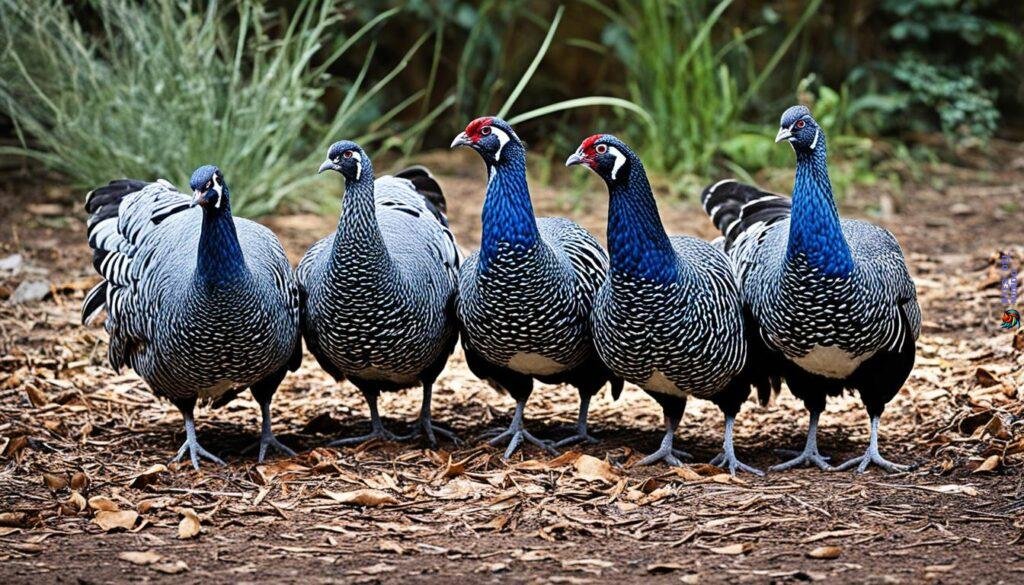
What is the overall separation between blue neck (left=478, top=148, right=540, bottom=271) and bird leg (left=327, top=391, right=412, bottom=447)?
2.94 ft

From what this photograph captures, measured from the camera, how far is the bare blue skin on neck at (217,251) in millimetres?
4527

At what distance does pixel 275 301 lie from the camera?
4781 mm

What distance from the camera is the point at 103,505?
4.10 m

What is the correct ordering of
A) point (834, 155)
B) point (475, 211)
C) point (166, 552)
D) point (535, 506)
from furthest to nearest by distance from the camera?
point (834, 155) → point (475, 211) → point (535, 506) → point (166, 552)

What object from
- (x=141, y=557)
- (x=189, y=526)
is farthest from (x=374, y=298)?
(x=141, y=557)

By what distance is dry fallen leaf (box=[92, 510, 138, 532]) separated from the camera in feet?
12.9

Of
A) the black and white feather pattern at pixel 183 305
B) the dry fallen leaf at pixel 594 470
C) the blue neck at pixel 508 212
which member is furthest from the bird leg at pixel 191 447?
the dry fallen leaf at pixel 594 470

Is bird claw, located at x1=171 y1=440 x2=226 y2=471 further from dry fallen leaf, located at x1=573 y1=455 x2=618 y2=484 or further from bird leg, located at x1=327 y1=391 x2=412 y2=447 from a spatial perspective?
dry fallen leaf, located at x1=573 y1=455 x2=618 y2=484

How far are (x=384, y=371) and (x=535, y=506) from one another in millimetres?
1028

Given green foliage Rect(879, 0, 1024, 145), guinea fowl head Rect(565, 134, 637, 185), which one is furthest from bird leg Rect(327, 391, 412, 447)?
green foliage Rect(879, 0, 1024, 145)

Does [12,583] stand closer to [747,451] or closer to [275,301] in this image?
[275,301]

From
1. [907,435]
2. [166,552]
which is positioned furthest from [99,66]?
[907,435]

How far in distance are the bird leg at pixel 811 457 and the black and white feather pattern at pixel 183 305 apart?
78.8 inches

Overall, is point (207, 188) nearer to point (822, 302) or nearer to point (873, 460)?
point (822, 302)
